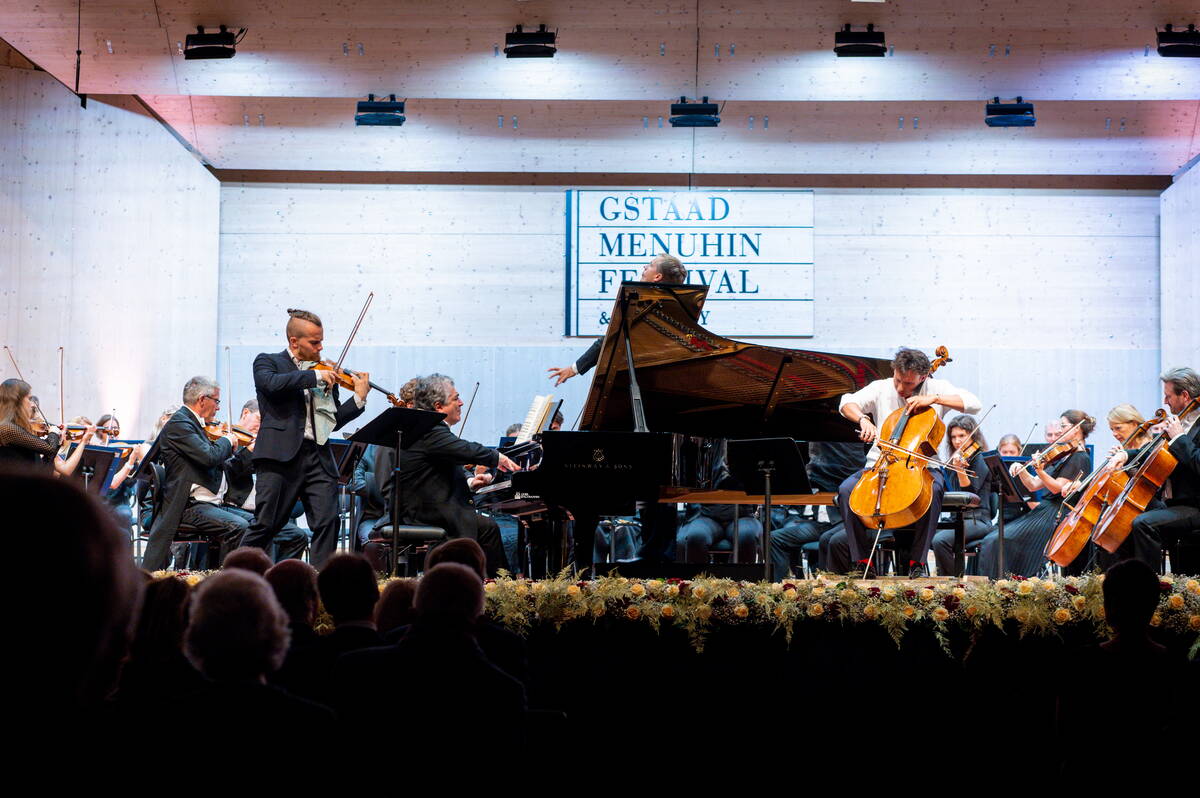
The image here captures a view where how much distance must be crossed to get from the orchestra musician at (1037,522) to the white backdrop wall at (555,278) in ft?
13.4

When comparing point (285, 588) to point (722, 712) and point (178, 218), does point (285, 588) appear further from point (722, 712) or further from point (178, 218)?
point (178, 218)

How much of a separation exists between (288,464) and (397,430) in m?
0.80

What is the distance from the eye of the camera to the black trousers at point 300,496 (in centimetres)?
650

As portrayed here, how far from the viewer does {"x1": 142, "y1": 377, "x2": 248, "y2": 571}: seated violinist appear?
712 cm

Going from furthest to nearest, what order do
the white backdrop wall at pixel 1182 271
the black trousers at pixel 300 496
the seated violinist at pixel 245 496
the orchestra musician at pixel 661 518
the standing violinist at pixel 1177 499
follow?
Result: the white backdrop wall at pixel 1182 271
the seated violinist at pixel 245 496
the black trousers at pixel 300 496
the standing violinist at pixel 1177 499
the orchestra musician at pixel 661 518

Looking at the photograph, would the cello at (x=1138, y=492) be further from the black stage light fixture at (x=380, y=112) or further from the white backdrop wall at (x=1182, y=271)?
the black stage light fixture at (x=380, y=112)

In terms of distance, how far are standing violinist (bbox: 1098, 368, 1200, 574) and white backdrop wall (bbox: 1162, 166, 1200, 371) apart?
204 inches

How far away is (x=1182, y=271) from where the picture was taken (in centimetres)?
1167

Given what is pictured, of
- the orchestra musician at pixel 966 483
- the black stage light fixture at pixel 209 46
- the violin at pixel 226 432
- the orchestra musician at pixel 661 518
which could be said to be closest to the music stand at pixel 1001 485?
the orchestra musician at pixel 966 483

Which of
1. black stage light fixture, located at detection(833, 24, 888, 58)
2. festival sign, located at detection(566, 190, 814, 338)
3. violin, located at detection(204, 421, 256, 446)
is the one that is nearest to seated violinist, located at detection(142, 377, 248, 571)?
violin, located at detection(204, 421, 256, 446)

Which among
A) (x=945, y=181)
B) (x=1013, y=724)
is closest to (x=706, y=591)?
(x=1013, y=724)

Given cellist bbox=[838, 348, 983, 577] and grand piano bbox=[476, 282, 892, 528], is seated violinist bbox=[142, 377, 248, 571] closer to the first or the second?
grand piano bbox=[476, 282, 892, 528]

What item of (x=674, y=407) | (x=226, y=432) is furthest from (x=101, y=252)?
(x=674, y=407)

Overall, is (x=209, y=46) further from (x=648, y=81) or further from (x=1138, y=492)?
(x=1138, y=492)
